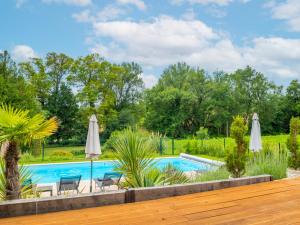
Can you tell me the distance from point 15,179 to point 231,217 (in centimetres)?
216

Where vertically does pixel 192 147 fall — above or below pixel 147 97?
below

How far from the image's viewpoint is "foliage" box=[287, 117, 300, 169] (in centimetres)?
843

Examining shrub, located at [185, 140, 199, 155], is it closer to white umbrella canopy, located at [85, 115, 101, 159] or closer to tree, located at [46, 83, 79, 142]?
white umbrella canopy, located at [85, 115, 101, 159]

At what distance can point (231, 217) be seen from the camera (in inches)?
103

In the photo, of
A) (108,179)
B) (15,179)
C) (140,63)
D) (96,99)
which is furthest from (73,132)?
(15,179)

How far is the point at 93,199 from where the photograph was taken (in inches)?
110

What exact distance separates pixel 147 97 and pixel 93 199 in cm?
3002

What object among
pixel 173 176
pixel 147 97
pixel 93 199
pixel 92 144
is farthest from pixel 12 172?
pixel 147 97

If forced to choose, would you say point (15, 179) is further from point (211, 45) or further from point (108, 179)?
point (211, 45)

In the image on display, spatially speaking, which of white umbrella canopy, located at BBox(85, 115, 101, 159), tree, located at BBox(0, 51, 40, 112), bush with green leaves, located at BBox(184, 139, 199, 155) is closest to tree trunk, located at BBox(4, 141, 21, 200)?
white umbrella canopy, located at BBox(85, 115, 101, 159)

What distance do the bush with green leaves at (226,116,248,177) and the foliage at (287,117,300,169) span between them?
2791mm

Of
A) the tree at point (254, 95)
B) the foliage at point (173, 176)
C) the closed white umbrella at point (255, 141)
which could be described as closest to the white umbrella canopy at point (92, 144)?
the foliage at point (173, 176)

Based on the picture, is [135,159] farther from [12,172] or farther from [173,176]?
[12,172]

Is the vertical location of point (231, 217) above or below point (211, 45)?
below
